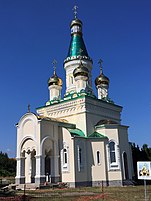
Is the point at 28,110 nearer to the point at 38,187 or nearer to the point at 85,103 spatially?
the point at 85,103

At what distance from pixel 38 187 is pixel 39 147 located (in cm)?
292

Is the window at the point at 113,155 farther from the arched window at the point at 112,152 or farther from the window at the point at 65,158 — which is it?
the window at the point at 65,158

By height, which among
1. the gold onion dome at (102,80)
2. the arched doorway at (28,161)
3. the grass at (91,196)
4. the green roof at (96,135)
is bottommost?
the grass at (91,196)

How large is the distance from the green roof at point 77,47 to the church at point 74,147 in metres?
5.35

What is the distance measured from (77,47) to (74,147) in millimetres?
12589

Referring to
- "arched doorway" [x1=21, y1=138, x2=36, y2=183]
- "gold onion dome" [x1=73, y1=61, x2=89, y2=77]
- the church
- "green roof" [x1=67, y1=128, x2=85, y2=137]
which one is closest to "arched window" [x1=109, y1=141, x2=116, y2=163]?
the church

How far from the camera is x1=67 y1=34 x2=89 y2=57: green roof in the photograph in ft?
91.2

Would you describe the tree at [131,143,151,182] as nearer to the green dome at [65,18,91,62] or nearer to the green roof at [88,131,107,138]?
the green roof at [88,131,107,138]

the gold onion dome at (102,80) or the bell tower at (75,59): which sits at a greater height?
the bell tower at (75,59)

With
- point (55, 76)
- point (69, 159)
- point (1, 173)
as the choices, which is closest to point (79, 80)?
point (55, 76)

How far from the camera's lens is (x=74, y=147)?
20.0 metres

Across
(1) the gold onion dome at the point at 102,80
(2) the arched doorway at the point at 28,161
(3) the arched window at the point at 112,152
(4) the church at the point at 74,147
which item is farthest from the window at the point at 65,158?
(1) the gold onion dome at the point at 102,80

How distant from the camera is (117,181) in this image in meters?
20.5

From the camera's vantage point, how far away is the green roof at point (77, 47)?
27.8 m
